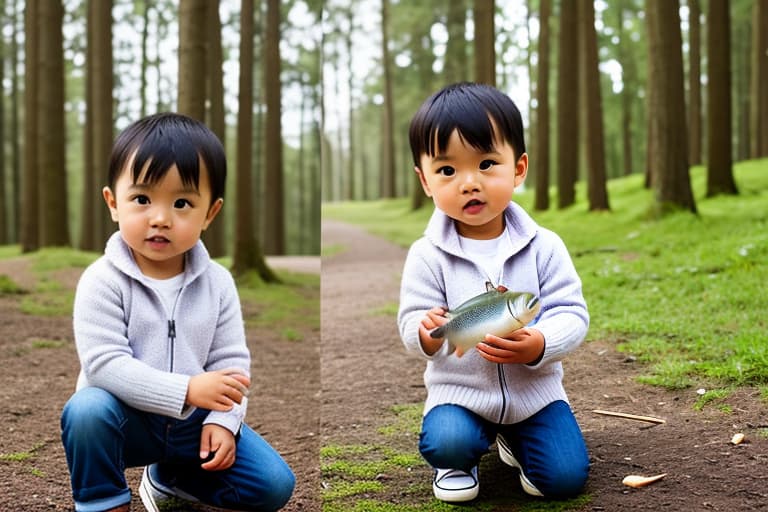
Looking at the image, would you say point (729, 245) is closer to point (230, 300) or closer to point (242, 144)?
Answer: point (230, 300)

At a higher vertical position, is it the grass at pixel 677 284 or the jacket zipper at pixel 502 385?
the grass at pixel 677 284

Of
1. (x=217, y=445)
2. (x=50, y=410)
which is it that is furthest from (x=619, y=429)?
(x=50, y=410)

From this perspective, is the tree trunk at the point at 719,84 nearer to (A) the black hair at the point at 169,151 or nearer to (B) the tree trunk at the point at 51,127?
(B) the tree trunk at the point at 51,127

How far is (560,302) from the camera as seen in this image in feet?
5.82

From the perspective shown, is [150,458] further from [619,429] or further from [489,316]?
[619,429]

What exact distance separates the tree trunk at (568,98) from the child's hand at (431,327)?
153 centimetres

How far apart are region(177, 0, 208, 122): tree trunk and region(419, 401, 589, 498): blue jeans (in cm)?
157

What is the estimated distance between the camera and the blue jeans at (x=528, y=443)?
1.67m

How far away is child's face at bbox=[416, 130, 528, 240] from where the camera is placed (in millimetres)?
1643

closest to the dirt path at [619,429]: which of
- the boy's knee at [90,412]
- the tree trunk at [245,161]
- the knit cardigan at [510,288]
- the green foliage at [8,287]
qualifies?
the knit cardigan at [510,288]

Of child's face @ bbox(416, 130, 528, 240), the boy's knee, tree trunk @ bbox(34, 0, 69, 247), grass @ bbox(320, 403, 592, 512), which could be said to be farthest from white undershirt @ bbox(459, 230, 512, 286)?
tree trunk @ bbox(34, 0, 69, 247)

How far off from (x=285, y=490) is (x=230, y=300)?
424 mm

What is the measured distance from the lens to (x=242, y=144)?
4582 millimetres

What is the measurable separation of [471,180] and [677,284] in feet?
3.23
